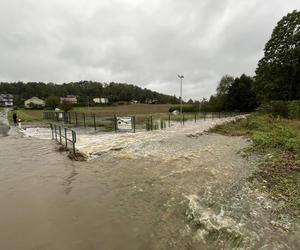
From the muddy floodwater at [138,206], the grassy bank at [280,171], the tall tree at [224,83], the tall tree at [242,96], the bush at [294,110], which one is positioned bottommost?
the muddy floodwater at [138,206]

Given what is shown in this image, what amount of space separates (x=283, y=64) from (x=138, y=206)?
34.2 meters

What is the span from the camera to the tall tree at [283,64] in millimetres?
32031

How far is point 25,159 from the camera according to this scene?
10.5 metres

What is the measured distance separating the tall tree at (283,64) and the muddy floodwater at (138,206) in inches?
1106

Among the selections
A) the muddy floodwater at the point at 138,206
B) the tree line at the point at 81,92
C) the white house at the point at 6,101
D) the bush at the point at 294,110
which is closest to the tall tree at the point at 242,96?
the bush at the point at 294,110

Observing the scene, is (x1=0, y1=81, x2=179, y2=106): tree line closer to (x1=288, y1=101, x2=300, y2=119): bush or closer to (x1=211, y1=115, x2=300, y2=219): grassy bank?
(x1=288, y1=101, x2=300, y2=119): bush

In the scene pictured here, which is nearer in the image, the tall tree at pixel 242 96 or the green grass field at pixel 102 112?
the green grass field at pixel 102 112

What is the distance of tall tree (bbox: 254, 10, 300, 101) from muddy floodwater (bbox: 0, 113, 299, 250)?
28084 mm

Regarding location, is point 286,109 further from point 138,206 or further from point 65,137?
point 138,206

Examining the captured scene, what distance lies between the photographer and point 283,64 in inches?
1283

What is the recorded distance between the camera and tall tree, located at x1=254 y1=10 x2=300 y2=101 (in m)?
32.0

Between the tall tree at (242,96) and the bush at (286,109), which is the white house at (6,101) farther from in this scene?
the bush at (286,109)

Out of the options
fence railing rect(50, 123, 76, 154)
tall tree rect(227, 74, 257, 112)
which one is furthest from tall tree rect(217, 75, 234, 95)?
fence railing rect(50, 123, 76, 154)

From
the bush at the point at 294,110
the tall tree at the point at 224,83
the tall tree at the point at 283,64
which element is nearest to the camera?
the bush at the point at 294,110
